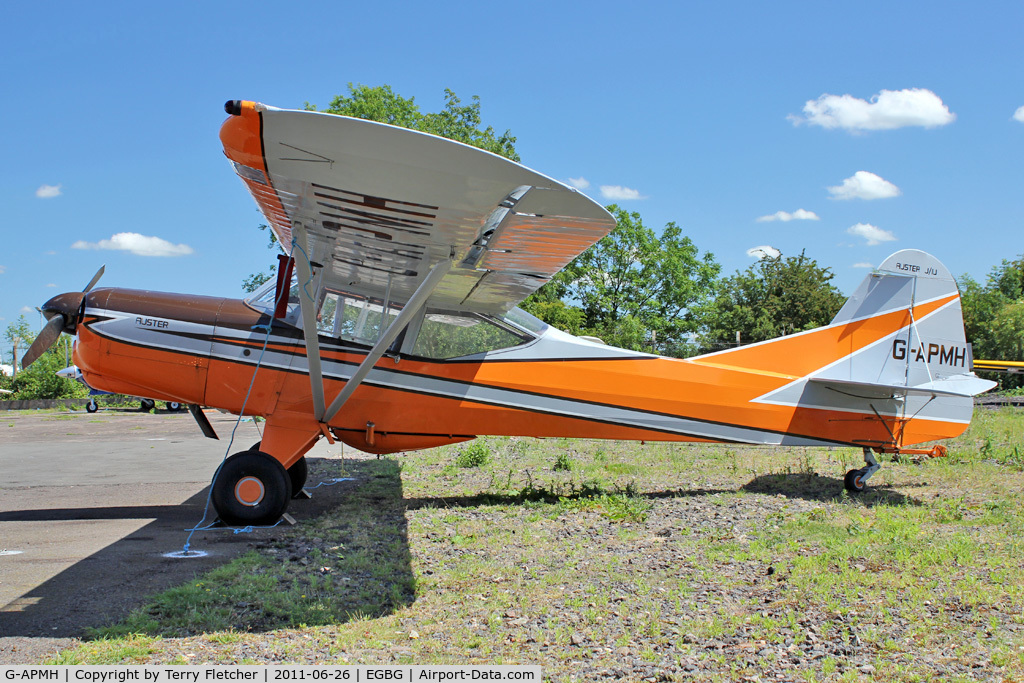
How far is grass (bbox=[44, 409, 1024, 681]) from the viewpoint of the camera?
337 centimetres

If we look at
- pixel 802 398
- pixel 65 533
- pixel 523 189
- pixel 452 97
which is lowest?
pixel 65 533

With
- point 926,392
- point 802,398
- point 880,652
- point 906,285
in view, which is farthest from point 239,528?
point 906,285

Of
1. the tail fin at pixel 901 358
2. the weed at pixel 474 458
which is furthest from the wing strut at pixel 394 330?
the tail fin at pixel 901 358

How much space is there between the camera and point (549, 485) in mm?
8391

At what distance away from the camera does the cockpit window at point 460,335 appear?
23.6 feet

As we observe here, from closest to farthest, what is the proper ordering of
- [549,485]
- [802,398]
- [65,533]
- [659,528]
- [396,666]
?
[396,666], [65,533], [659,528], [802,398], [549,485]

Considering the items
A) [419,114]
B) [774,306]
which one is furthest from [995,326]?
[419,114]

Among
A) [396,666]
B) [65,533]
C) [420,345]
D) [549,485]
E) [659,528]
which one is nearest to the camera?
Answer: [396,666]

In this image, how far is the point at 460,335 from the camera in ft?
24.1

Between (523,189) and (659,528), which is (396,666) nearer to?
(523,189)

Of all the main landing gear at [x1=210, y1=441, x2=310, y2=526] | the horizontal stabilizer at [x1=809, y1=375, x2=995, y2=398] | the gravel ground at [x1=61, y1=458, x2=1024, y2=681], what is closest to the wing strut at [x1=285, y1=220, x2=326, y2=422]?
the main landing gear at [x1=210, y1=441, x2=310, y2=526]

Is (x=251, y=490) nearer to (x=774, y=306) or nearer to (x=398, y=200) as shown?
(x=398, y=200)

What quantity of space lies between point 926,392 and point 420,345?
18.6 feet

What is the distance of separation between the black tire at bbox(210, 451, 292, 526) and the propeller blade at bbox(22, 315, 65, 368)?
2.42 meters
